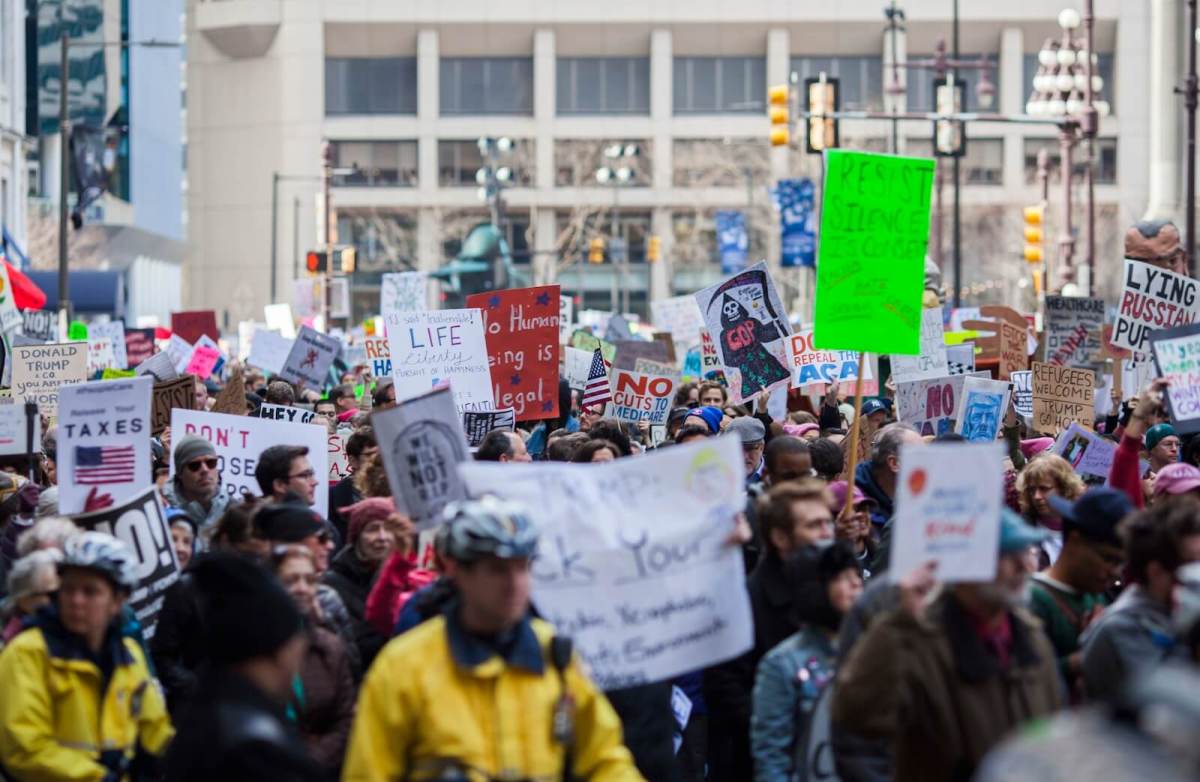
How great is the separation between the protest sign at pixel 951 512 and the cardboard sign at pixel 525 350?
830 cm

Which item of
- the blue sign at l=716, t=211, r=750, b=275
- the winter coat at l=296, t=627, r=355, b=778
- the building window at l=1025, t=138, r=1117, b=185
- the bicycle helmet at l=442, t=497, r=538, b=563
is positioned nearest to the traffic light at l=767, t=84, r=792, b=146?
the winter coat at l=296, t=627, r=355, b=778

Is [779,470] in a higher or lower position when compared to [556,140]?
lower

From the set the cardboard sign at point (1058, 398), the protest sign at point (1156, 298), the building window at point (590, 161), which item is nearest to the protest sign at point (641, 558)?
the cardboard sign at point (1058, 398)

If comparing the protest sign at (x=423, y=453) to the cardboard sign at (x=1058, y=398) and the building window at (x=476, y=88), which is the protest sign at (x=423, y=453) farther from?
the building window at (x=476, y=88)

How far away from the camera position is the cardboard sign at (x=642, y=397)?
50.2ft

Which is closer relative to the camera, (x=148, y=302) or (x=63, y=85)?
(x=63, y=85)

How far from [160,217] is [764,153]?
84.4 ft

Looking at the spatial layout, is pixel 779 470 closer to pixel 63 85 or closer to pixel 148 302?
pixel 63 85

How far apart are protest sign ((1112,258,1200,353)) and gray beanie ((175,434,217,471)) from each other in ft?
22.2

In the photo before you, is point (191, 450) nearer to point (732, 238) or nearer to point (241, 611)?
point (241, 611)

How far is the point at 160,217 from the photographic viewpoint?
92.1 meters

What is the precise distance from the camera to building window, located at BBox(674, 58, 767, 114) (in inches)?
3541

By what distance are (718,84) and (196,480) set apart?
81.0 metres

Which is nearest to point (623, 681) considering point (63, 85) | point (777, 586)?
point (777, 586)
